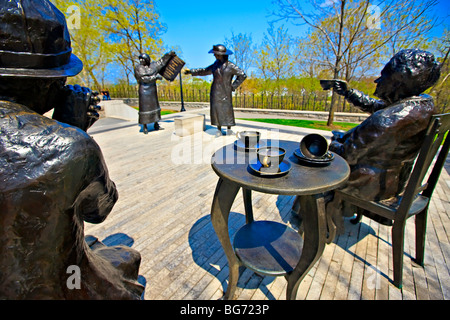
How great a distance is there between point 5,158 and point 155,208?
7.75ft

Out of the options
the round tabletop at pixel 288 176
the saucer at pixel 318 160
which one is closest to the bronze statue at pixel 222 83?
the round tabletop at pixel 288 176

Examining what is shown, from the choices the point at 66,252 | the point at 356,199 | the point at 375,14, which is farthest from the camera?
the point at 375,14

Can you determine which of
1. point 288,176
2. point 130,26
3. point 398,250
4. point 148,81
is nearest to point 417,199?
point 398,250

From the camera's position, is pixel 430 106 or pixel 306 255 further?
pixel 430 106

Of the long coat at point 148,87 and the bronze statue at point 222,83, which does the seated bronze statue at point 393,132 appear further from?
the long coat at point 148,87

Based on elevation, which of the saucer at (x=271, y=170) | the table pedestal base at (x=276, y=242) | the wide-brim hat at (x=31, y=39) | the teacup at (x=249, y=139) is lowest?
the table pedestal base at (x=276, y=242)

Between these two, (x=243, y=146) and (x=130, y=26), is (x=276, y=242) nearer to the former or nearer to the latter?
(x=243, y=146)

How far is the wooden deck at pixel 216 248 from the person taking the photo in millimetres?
1763

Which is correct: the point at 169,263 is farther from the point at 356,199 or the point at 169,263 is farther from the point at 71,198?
the point at 356,199

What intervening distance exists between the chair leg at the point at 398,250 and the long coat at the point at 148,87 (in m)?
6.38

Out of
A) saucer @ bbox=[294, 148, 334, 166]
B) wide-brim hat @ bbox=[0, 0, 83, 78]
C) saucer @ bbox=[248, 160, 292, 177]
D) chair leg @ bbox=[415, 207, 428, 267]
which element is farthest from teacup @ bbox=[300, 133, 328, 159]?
wide-brim hat @ bbox=[0, 0, 83, 78]

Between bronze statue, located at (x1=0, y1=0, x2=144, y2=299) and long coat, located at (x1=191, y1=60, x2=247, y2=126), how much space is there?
5.24m

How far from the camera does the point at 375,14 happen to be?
24.8 feet
